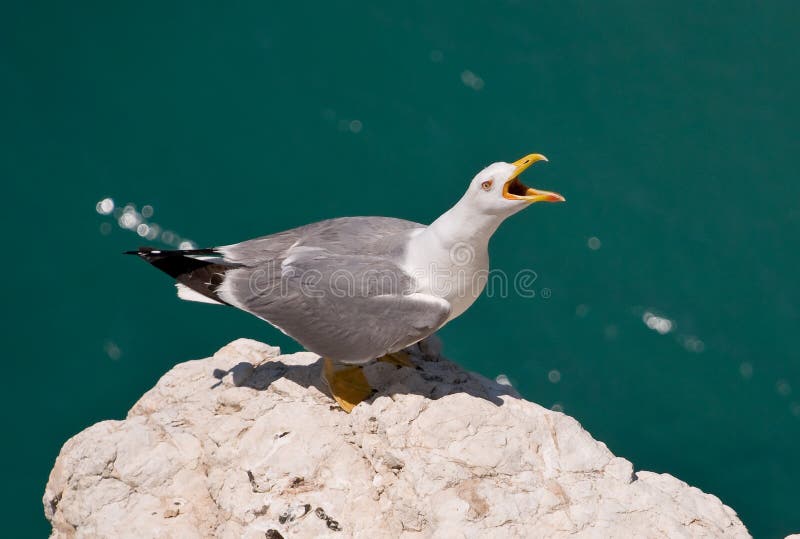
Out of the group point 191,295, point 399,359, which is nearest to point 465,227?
point 399,359

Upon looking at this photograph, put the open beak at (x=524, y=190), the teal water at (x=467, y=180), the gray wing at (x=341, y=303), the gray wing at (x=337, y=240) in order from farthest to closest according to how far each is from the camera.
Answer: the teal water at (x=467, y=180) < the gray wing at (x=337, y=240) < the gray wing at (x=341, y=303) < the open beak at (x=524, y=190)

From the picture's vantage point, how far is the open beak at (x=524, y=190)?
6992 mm

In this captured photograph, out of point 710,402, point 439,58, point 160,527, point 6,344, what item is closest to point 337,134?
point 439,58

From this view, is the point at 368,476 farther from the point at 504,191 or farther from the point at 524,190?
the point at 524,190

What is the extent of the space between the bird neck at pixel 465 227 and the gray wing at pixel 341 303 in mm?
443

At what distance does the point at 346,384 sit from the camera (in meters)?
7.62

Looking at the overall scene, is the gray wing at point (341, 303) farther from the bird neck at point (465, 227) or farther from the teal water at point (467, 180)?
the teal water at point (467, 180)

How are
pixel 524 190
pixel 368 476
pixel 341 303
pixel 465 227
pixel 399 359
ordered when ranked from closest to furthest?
pixel 368 476 < pixel 524 190 < pixel 465 227 < pixel 341 303 < pixel 399 359

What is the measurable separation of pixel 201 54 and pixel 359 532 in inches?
354

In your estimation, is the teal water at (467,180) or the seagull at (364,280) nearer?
the seagull at (364,280)

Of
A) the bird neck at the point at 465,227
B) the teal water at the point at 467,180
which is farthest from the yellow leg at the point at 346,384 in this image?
the teal water at the point at 467,180

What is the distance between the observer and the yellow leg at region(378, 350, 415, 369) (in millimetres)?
7902

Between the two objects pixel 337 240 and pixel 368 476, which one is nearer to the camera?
pixel 368 476

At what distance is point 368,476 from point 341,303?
1.42 m
